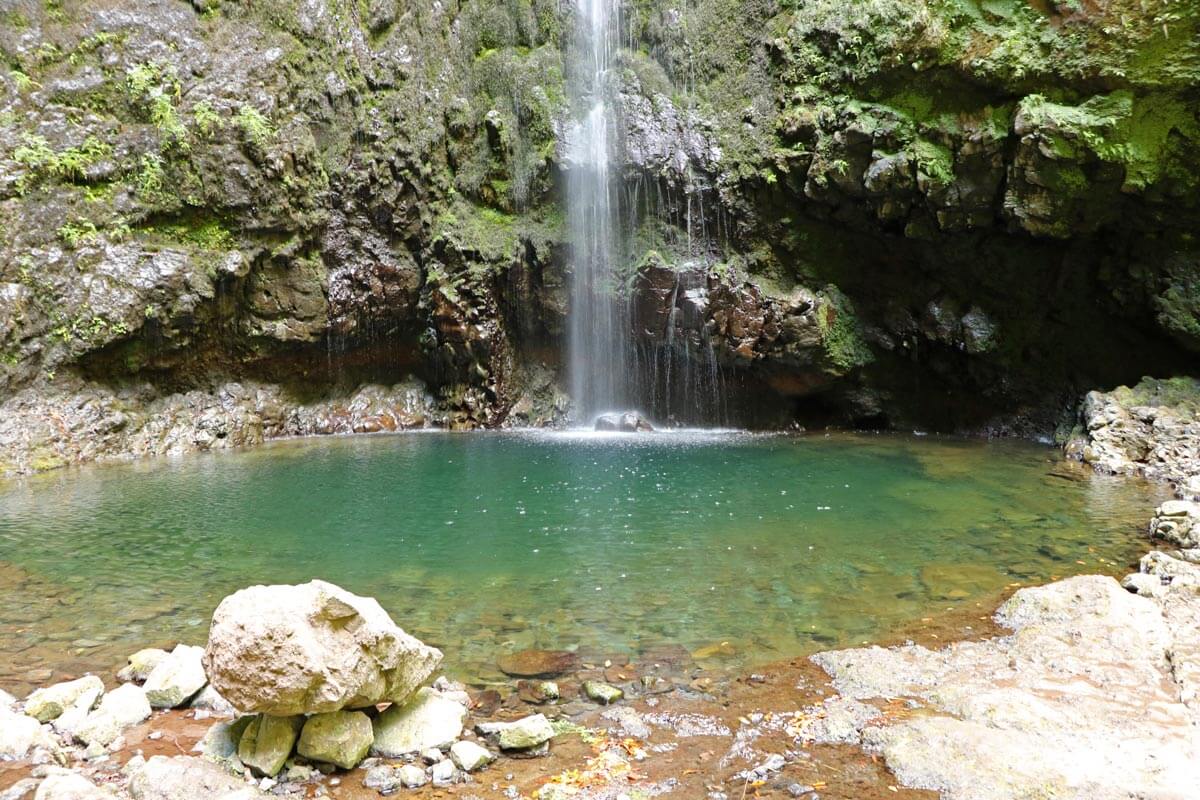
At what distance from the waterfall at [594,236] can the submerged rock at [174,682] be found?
58.1 feet

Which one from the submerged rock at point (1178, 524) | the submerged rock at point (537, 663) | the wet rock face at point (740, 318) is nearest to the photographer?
the submerged rock at point (537, 663)

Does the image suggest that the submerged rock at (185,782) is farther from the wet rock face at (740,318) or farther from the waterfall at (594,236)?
the waterfall at (594,236)

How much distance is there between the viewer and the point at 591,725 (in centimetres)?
447

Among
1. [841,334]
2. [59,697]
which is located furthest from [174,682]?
[841,334]

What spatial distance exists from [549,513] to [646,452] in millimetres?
6460

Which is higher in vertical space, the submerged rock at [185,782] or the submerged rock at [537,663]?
the submerged rock at [185,782]

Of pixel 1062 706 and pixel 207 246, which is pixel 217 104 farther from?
pixel 1062 706

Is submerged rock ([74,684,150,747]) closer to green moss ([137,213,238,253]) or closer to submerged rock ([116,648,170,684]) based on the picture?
submerged rock ([116,648,170,684])

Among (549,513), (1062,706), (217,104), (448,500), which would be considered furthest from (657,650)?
(217,104)

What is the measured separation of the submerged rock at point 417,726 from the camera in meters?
4.08

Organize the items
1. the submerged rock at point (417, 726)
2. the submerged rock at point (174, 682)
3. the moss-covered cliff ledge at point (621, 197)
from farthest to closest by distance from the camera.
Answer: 1. the moss-covered cliff ledge at point (621, 197)
2. the submerged rock at point (174, 682)
3. the submerged rock at point (417, 726)

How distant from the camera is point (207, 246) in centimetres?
1862

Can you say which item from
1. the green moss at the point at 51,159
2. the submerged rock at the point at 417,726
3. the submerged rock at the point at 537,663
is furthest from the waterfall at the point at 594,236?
the submerged rock at the point at 417,726

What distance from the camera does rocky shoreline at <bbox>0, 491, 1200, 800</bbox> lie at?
3.58 meters
